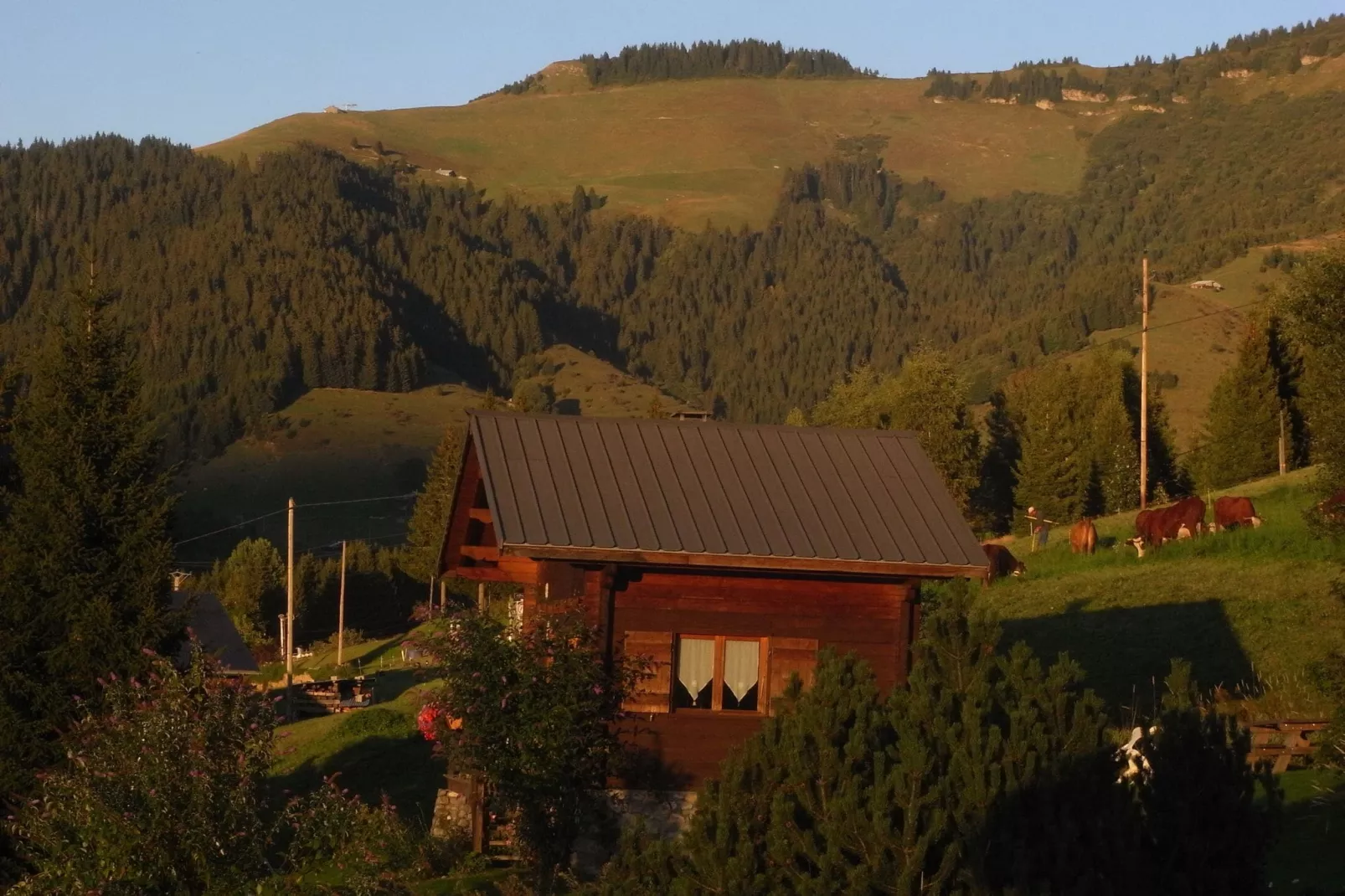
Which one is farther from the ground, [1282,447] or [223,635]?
[1282,447]

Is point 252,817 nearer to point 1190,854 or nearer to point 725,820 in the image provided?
point 725,820

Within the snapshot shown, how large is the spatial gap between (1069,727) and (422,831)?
10.6m

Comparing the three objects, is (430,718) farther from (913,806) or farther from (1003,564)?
(1003,564)

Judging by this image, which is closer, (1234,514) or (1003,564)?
(1234,514)

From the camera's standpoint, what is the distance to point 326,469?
142625mm

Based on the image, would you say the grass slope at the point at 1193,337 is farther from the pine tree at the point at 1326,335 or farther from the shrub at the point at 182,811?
the shrub at the point at 182,811

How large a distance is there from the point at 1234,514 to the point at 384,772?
23285mm

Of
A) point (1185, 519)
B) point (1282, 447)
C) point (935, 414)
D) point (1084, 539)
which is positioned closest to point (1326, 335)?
point (1185, 519)

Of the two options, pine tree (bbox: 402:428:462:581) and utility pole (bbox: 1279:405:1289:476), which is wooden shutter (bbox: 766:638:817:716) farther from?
utility pole (bbox: 1279:405:1289:476)

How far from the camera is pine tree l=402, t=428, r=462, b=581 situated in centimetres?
6412

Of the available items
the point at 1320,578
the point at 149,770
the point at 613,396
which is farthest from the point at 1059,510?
the point at 613,396

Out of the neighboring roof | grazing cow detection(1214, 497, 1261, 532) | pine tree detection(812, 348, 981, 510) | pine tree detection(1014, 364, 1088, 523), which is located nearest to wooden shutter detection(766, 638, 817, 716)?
grazing cow detection(1214, 497, 1261, 532)

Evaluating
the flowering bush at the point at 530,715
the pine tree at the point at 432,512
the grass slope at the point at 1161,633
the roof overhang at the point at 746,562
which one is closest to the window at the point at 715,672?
the roof overhang at the point at 746,562

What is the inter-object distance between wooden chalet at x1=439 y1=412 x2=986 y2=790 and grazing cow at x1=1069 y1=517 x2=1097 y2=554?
27.3 m
